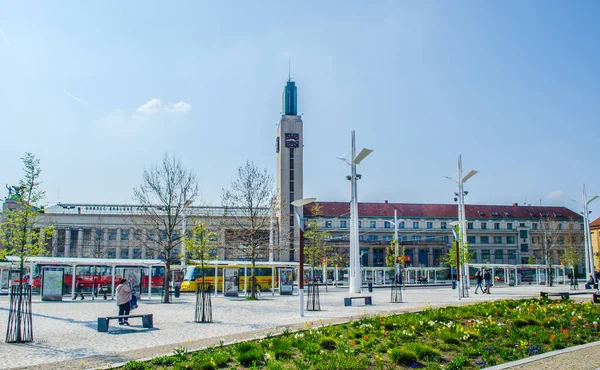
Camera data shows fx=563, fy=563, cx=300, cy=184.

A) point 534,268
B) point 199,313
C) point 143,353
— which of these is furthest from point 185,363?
point 534,268

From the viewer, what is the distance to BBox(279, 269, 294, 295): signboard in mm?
40188

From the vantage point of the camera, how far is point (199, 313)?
813 inches

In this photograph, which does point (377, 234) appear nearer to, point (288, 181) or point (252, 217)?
point (288, 181)

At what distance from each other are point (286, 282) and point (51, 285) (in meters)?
15.9

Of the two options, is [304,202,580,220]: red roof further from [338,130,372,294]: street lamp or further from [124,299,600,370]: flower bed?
[124,299,600,370]: flower bed

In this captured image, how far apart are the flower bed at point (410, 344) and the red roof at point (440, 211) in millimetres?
91822

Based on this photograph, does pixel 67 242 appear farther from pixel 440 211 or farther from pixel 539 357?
pixel 539 357

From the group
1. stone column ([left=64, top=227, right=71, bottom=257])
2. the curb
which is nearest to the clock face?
stone column ([left=64, top=227, right=71, bottom=257])

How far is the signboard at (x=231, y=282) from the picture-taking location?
1444 inches

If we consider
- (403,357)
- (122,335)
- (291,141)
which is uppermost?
(291,141)

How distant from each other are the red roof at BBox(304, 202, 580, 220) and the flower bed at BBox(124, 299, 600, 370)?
3615 inches

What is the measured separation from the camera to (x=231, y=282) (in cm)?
3709

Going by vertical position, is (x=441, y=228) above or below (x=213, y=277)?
above

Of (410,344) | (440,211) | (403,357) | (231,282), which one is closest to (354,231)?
(231,282)
